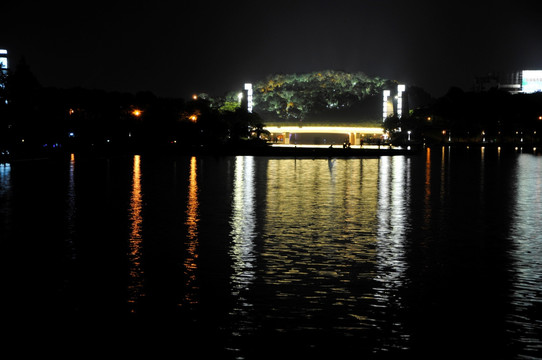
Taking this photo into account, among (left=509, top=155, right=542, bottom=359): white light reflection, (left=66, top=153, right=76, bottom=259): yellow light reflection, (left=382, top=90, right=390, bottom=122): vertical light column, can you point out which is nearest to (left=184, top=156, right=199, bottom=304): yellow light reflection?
(left=66, top=153, right=76, bottom=259): yellow light reflection

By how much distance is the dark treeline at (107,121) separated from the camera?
Answer: 7088 centimetres

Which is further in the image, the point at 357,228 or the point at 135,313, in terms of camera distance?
the point at 357,228

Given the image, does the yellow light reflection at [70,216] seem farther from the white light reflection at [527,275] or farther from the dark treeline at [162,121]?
the dark treeline at [162,121]

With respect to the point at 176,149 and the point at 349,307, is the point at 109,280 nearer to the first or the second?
the point at 349,307

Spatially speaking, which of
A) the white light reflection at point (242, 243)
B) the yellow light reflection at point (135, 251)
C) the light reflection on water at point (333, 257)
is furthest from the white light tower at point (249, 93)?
the yellow light reflection at point (135, 251)

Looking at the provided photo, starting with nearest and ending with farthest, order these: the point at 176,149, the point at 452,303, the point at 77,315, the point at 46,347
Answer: the point at 46,347
the point at 77,315
the point at 452,303
the point at 176,149

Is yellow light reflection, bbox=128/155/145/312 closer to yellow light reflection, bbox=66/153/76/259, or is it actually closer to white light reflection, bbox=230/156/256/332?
yellow light reflection, bbox=66/153/76/259

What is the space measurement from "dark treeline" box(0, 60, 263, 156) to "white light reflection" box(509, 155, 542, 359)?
5105 centimetres

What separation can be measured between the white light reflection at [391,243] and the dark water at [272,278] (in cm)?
6

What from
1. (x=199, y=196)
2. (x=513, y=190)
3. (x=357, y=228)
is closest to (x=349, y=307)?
(x=357, y=228)

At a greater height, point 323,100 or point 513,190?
point 323,100

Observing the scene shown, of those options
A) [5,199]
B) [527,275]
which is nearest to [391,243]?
[527,275]

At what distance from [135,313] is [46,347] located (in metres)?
1.86

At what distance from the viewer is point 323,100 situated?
196125 millimetres
